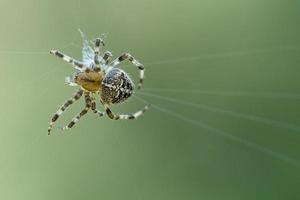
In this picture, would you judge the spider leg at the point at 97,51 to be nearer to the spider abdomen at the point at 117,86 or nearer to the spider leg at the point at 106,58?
the spider leg at the point at 106,58

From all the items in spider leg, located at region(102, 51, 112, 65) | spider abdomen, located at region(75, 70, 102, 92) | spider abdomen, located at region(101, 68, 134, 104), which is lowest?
spider abdomen, located at region(101, 68, 134, 104)

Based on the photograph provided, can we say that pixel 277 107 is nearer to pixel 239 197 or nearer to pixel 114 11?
pixel 239 197

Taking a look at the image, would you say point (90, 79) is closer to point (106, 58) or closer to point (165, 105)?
point (106, 58)

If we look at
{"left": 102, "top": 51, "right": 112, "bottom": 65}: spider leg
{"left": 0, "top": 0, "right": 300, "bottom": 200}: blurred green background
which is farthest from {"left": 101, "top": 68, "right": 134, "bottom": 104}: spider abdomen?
{"left": 0, "top": 0, "right": 300, "bottom": 200}: blurred green background

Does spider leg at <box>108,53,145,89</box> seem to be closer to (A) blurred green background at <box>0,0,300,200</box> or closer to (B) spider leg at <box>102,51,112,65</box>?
(B) spider leg at <box>102,51,112,65</box>

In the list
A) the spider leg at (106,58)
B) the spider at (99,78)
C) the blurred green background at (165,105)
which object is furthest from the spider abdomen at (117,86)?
the blurred green background at (165,105)

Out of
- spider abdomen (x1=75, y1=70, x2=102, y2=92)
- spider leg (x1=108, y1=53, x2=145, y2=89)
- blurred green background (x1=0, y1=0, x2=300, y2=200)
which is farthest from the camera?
blurred green background (x1=0, y1=0, x2=300, y2=200)
